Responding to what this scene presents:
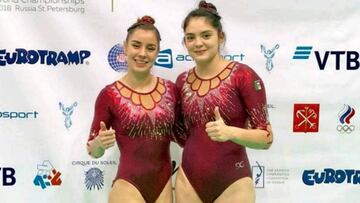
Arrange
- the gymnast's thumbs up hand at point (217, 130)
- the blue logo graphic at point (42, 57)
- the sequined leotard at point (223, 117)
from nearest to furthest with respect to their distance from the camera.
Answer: the gymnast's thumbs up hand at point (217, 130) → the sequined leotard at point (223, 117) → the blue logo graphic at point (42, 57)

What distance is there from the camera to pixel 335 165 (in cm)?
202

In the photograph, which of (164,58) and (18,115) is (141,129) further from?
(18,115)

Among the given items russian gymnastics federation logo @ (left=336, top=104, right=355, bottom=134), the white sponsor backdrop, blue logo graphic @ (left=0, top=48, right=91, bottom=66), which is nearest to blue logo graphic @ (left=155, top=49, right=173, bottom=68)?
the white sponsor backdrop

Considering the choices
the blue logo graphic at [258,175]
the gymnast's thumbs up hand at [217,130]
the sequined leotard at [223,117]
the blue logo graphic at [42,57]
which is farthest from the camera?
the blue logo graphic at [258,175]

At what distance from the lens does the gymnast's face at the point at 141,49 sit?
1.58m

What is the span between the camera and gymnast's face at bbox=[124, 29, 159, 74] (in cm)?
158

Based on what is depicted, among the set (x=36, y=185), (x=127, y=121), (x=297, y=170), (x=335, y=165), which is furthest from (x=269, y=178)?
(x=36, y=185)

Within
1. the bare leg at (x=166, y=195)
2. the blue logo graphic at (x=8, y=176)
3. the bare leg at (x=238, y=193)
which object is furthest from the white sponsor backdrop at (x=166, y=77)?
the bare leg at (x=238, y=193)

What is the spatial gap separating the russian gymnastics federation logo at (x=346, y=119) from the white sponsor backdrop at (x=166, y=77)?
0.04 ft

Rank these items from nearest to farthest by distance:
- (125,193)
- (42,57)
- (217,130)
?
(217,130)
(125,193)
(42,57)

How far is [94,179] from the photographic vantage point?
6.44ft

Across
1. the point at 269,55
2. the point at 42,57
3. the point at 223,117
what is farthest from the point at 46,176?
the point at 269,55

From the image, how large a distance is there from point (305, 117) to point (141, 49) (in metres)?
0.77

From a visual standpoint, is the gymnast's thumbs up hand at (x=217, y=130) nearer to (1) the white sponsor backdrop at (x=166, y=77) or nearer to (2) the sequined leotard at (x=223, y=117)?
(2) the sequined leotard at (x=223, y=117)
